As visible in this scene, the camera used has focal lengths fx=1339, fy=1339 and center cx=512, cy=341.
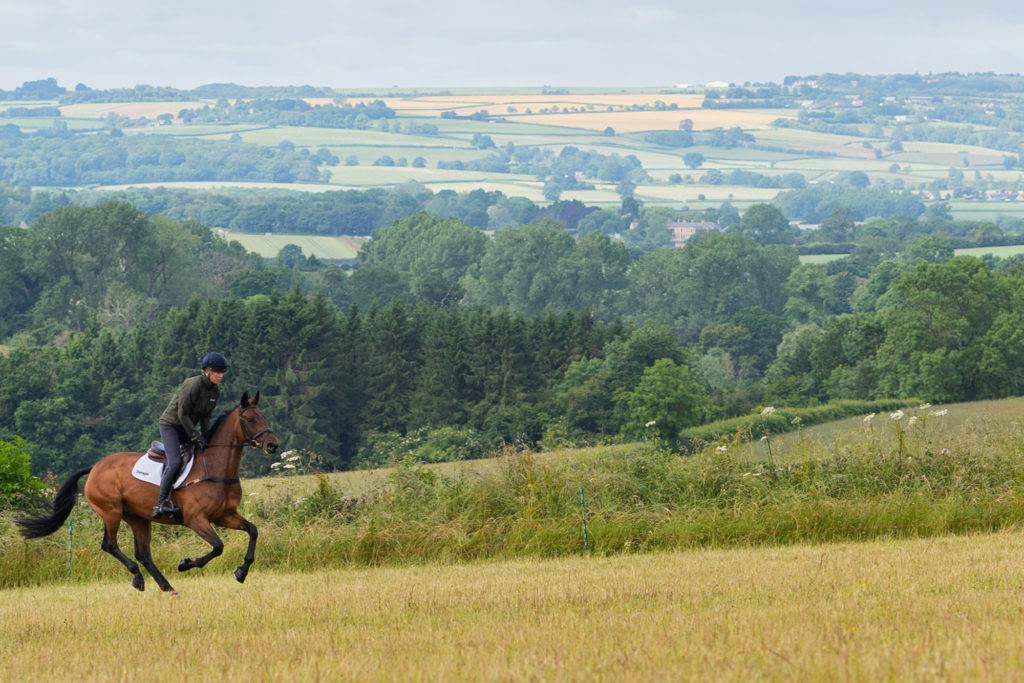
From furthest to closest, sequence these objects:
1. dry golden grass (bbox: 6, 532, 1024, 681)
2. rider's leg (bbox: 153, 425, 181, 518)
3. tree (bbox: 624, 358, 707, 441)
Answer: tree (bbox: 624, 358, 707, 441), rider's leg (bbox: 153, 425, 181, 518), dry golden grass (bbox: 6, 532, 1024, 681)

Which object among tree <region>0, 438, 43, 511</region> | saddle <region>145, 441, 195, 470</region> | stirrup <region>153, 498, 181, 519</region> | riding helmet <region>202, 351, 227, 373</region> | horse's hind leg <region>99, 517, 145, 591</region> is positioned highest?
riding helmet <region>202, 351, 227, 373</region>

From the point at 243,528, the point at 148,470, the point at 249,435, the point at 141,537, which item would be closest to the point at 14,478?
the point at 141,537

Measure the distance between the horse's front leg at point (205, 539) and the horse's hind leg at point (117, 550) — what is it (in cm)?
78

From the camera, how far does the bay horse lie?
1410 cm

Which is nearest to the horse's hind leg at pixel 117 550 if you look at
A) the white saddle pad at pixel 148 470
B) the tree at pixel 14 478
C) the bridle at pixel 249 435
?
the white saddle pad at pixel 148 470

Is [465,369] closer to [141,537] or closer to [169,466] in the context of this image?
[141,537]

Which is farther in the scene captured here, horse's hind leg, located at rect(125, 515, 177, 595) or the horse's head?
horse's hind leg, located at rect(125, 515, 177, 595)

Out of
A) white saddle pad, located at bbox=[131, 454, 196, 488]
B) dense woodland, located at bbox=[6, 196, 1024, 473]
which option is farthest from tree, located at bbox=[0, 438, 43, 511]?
dense woodland, located at bbox=[6, 196, 1024, 473]

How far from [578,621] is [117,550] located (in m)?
6.29

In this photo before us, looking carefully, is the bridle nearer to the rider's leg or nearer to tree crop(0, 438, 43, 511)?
the rider's leg

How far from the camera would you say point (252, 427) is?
46.2 ft

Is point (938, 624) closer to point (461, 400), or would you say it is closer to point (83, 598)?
point (83, 598)

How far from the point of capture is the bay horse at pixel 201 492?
1410cm

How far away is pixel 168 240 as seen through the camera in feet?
521
